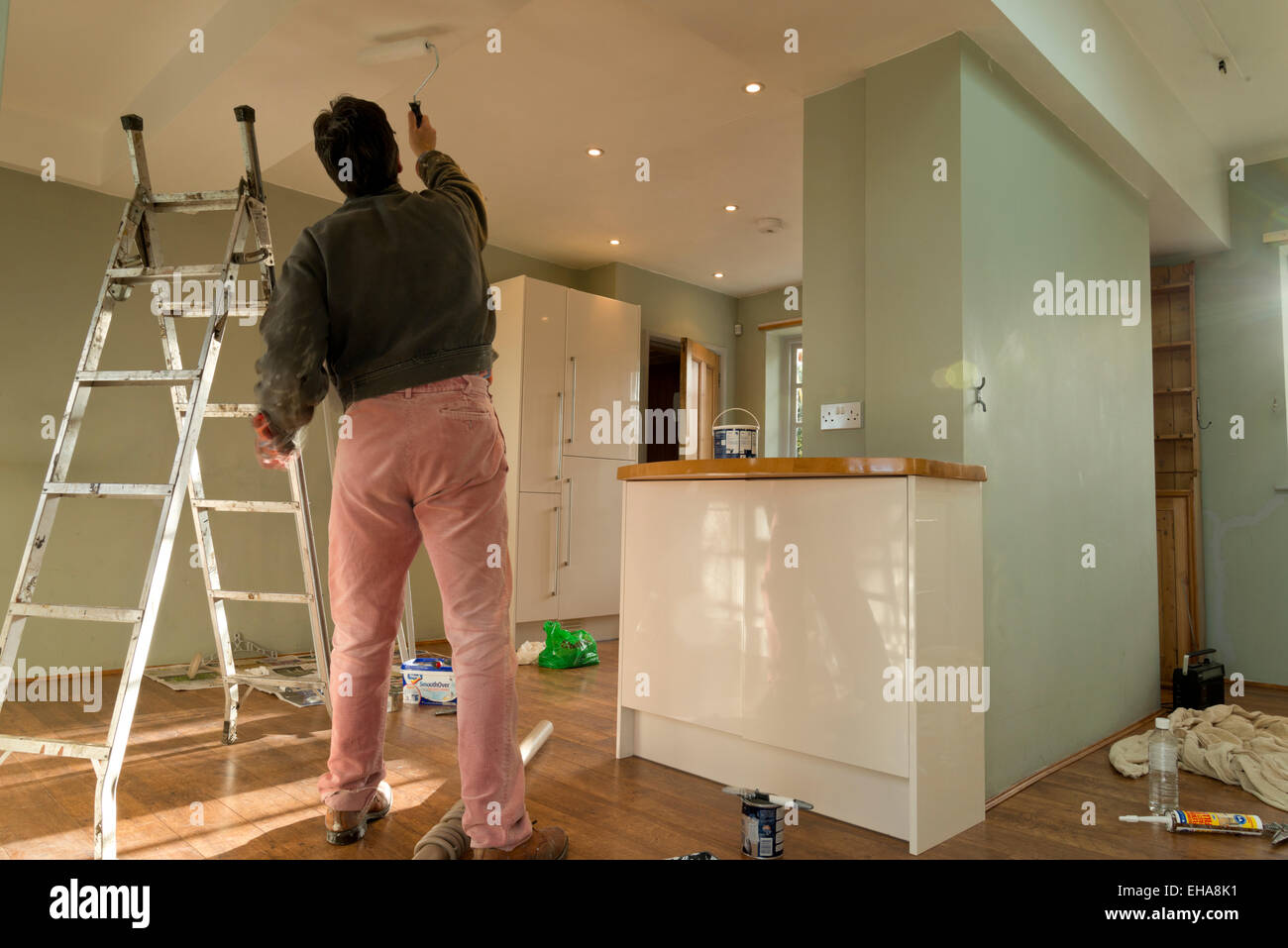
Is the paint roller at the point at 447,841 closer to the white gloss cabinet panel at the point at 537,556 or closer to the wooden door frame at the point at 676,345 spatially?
the white gloss cabinet panel at the point at 537,556

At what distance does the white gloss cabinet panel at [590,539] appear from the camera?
5.00 meters

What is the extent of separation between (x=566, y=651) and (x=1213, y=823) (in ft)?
9.51

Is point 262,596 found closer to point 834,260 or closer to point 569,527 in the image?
point 834,260

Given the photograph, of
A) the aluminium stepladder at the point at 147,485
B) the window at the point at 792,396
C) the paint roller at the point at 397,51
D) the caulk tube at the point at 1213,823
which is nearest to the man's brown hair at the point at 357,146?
the aluminium stepladder at the point at 147,485

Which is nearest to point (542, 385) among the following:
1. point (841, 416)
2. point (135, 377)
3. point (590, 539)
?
point (590, 539)

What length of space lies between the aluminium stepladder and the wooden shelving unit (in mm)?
4190

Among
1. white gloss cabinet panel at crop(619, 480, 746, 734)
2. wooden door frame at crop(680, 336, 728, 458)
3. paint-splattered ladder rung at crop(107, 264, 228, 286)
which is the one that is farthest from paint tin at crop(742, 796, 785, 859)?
wooden door frame at crop(680, 336, 728, 458)

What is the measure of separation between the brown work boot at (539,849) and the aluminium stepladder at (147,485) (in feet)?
2.44

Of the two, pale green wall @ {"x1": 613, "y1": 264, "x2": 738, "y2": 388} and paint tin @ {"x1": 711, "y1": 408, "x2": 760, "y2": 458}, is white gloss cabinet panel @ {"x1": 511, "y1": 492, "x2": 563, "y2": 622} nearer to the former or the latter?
pale green wall @ {"x1": 613, "y1": 264, "x2": 738, "y2": 388}

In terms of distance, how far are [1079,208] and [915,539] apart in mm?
2034
